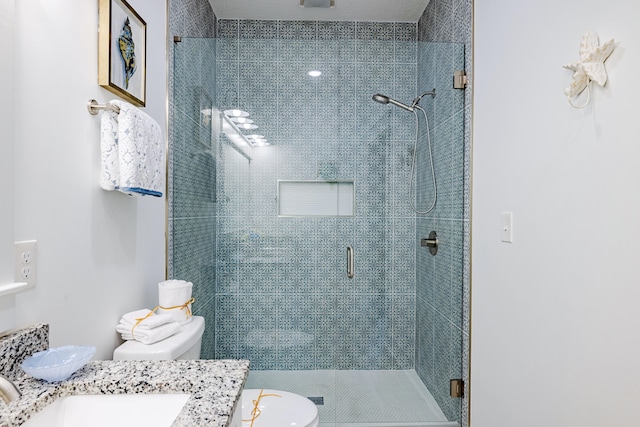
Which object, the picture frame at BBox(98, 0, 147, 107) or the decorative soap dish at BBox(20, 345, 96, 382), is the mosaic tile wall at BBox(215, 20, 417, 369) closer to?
the picture frame at BBox(98, 0, 147, 107)

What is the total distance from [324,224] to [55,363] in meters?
1.45

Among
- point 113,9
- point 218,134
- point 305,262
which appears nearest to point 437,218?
point 305,262

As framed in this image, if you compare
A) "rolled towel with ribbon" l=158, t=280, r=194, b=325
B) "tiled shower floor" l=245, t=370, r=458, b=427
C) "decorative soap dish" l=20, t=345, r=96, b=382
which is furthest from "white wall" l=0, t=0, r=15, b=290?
"tiled shower floor" l=245, t=370, r=458, b=427

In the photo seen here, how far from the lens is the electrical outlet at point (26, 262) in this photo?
100 cm

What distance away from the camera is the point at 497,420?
1.79m

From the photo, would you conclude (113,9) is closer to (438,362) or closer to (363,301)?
(363,301)

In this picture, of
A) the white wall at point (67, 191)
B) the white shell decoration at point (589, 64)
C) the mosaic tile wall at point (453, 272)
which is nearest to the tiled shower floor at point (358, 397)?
the mosaic tile wall at point (453, 272)

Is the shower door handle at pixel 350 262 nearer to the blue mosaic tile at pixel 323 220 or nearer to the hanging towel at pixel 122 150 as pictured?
the blue mosaic tile at pixel 323 220

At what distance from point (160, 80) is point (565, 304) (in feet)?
6.14

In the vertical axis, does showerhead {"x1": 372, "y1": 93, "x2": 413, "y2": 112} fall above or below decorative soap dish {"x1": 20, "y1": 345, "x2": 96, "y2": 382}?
above

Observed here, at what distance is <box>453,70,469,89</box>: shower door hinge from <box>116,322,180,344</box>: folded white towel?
175 centimetres

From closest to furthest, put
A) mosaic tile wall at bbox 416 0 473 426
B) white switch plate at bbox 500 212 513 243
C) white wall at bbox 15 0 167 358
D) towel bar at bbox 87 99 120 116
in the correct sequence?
white wall at bbox 15 0 167 358 < towel bar at bbox 87 99 120 116 < white switch plate at bbox 500 212 513 243 < mosaic tile wall at bbox 416 0 473 426

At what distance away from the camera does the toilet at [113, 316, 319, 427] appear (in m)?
1.42

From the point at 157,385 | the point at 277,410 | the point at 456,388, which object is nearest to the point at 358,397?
the point at 456,388
